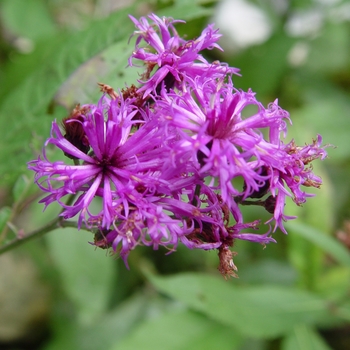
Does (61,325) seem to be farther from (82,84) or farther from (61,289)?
(82,84)

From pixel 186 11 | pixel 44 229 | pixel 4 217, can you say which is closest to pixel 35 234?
pixel 44 229

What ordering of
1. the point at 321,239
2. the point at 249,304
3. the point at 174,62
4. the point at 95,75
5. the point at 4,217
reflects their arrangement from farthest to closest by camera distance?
the point at 249,304 → the point at 321,239 → the point at 95,75 → the point at 4,217 → the point at 174,62

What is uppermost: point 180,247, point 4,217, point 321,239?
point 4,217

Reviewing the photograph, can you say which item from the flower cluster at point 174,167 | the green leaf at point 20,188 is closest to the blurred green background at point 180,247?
the green leaf at point 20,188

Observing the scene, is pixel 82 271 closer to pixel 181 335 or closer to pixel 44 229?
pixel 181 335

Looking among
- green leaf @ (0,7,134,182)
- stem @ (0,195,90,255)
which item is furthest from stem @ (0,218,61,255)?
green leaf @ (0,7,134,182)

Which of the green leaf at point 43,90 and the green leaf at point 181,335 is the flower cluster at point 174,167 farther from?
the green leaf at point 181,335

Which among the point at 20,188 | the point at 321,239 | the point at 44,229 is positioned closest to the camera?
the point at 44,229
